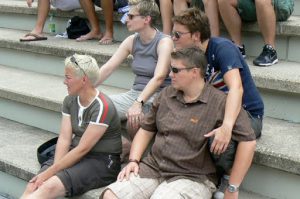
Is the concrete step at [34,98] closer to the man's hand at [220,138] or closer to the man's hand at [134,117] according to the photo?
the man's hand at [134,117]

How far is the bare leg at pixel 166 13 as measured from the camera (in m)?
3.88

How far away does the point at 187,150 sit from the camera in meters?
2.56

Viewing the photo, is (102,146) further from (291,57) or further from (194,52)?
(291,57)

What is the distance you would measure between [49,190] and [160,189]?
2.04 feet

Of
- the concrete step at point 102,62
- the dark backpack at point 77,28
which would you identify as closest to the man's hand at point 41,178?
the concrete step at point 102,62

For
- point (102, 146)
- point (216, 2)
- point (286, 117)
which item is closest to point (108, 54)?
point (216, 2)

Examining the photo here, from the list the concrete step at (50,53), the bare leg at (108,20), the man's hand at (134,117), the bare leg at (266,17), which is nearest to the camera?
the man's hand at (134,117)

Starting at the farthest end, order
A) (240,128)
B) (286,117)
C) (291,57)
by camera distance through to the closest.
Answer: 1. (291,57)
2. (286,117)
3. (240,128)

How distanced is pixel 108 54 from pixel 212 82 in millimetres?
1411

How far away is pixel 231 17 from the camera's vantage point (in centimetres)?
354

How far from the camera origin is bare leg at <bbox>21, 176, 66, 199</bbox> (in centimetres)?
271

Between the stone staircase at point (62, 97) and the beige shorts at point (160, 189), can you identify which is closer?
the beige shorts at point (160, 189)

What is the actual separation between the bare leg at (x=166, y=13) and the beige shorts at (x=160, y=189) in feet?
5.19

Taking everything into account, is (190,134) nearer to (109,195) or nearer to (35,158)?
(109,195)
